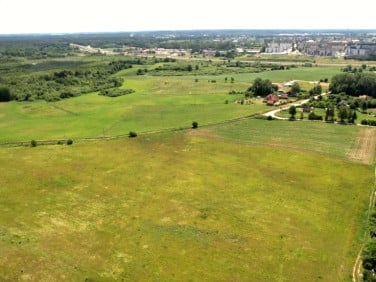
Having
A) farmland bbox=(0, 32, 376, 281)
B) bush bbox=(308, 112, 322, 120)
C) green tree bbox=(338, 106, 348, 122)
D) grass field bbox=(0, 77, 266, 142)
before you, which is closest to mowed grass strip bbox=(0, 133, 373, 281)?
farmland bbox=(0, 32, 376, 281)

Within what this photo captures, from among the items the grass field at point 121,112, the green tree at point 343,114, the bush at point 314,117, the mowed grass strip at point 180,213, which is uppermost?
the green tree at point 343,114

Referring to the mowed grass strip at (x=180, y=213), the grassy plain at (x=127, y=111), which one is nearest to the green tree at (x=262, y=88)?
the grassy plain at (x=127, y=111)

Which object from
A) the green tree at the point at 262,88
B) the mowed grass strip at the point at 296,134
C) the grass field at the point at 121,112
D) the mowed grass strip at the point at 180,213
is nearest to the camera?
the mowed grass strip at the point at 180,213

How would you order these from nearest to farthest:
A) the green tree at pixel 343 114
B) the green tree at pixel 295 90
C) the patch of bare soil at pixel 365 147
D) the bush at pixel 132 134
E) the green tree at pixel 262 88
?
the patch of bare soil at pixel 365 147 → the bush at pixel 132 134 → the green tree at pixel 343 114 → the green tree at pixel 295 90 → the green tree at pixel 262 88

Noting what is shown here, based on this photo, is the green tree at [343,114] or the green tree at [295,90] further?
the green tree at [295,90]

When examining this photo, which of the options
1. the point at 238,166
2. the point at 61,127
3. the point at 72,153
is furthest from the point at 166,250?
the point at 61,127

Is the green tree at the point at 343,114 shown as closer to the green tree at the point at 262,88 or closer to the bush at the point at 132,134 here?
the green tree at the point at 262,88

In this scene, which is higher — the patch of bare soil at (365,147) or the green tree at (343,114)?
the green tree at (343,114)

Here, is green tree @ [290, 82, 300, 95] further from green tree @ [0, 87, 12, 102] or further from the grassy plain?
green tree @ [0, 87, 12, 102]
